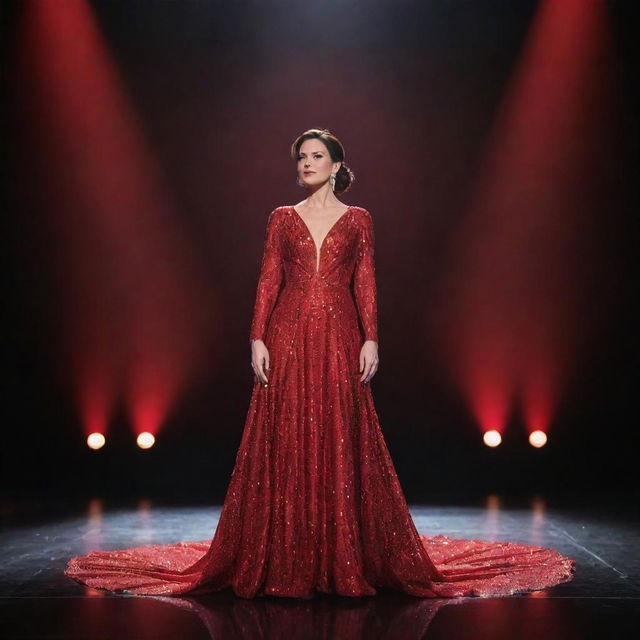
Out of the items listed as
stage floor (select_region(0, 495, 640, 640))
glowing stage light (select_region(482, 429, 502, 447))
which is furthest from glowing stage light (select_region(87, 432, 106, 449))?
glowing stage light (select_region(482, 429, 502, 447))

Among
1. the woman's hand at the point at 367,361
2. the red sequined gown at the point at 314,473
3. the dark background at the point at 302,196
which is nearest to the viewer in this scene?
the red sequined gown at the point at 314,473

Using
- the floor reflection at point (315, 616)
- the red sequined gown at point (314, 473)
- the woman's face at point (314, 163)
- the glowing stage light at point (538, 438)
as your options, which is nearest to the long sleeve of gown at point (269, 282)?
the red sequined gown at point (314, 473)

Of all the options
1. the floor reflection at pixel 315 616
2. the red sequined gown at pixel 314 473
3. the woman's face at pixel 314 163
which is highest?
the woman's face at pixel 314 163

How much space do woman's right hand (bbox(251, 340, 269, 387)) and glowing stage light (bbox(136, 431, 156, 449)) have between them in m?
2.65

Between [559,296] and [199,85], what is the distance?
2455 mm

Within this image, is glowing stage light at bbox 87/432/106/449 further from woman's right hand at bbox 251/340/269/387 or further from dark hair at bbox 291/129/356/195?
dark hair at bbox 291/129/356/195

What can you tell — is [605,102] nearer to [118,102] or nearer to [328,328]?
[118,102]

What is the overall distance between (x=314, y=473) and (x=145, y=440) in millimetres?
2754

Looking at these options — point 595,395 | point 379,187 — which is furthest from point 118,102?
point 595,395

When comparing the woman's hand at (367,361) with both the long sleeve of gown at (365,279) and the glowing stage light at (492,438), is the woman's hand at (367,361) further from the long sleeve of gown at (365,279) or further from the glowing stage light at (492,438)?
the glowing stage light at (492,438)

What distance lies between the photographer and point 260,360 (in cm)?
286

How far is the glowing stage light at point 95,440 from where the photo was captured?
5344 mm

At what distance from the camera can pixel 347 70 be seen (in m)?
5.25

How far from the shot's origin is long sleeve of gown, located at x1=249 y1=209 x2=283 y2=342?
9.57 ft
